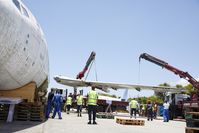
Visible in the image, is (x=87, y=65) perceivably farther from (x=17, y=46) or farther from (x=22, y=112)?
(x=17, y=46)

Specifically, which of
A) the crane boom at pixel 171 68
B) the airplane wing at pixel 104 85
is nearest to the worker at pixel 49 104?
the crane boom at pixel 171 68

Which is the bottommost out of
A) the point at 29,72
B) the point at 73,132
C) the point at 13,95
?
the point at 73,132

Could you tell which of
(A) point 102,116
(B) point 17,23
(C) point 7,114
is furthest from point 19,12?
(A) point 102,116

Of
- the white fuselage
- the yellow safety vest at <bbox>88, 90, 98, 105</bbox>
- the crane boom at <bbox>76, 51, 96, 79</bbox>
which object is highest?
the crane boom at <bbox>76, 51, 96, 79</bbox>

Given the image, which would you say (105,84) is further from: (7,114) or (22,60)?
(22,60)

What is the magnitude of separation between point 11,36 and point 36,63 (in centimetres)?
347

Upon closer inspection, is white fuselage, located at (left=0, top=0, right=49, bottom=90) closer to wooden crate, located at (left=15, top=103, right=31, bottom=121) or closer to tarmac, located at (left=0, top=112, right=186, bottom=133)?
tarmac, located at (left=0, top=112, right=186, bottom=133)

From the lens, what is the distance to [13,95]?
10562 millimetres

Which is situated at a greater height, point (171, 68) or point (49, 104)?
point (171, 68)

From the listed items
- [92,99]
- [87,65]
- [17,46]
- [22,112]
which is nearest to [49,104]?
[92,99]

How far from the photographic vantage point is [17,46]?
7.86 meters

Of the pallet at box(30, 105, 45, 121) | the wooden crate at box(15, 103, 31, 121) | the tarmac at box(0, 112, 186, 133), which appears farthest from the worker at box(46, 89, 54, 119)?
the wooden crate at box(15, 103, 31, 121)

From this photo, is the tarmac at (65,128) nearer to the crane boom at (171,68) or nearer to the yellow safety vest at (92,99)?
the yellow safety vest at (92,99)

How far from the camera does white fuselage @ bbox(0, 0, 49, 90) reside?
6.97 meters
